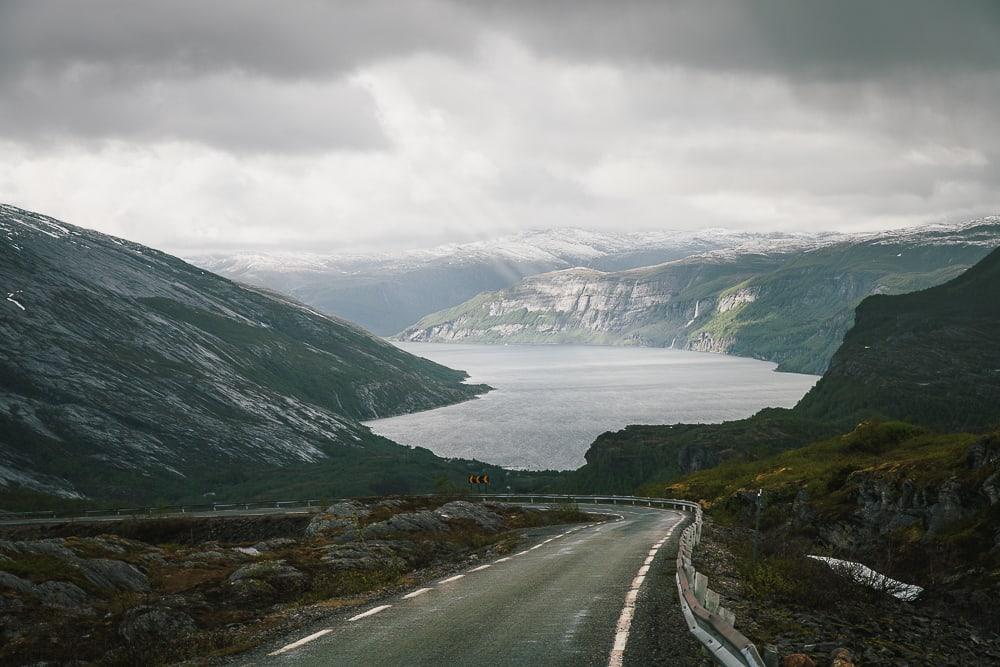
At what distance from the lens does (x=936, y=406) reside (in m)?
195

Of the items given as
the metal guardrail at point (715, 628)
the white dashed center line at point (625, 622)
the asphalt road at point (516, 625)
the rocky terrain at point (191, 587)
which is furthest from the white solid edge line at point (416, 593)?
the metal guardrail at point (715, 628)

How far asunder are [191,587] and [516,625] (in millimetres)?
11005

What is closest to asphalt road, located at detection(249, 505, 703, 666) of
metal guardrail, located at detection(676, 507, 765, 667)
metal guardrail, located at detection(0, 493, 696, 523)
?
metal guardrail, located at detection(676, 507, 765, 667)

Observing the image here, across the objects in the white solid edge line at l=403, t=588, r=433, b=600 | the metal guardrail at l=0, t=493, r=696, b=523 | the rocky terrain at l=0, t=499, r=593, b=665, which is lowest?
the metal guardrail at l=0, t=493, r=696, b=523

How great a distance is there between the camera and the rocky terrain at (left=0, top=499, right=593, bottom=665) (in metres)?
14.4

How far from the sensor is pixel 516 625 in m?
13.1

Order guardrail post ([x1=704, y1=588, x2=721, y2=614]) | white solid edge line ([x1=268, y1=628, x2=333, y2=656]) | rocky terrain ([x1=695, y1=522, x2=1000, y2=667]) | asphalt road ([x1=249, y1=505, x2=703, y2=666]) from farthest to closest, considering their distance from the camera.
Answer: white solid edge line ([x1=268, y1=628, x2=333, y2=656]), rocky terrain ([x1=695, y1=522, x2=1000, y2=667]), asphalt road ([x1=249, y1=505, x2=703, y2=666]), guardrail post ([x1=704, y1=588, x2=721, y2=614])

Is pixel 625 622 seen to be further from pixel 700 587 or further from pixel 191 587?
pixel 191 587

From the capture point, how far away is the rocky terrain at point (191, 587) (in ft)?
47.1

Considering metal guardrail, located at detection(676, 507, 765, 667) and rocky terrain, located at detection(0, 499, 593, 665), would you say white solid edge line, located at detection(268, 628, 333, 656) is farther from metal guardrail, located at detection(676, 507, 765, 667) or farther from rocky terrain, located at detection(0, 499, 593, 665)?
metal guardrail, located at detection(676, 507, 765, 667)

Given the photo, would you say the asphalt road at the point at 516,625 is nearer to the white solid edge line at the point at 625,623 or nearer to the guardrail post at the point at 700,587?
the white solid edge line at the point at 625,623

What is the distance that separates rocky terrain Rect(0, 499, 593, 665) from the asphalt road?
59.4 inches

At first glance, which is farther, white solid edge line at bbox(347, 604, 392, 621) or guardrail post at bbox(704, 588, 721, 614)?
white solid edge line at bbox(347, 604, 392, 621)

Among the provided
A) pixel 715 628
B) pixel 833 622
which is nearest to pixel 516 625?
pixel 715 628
